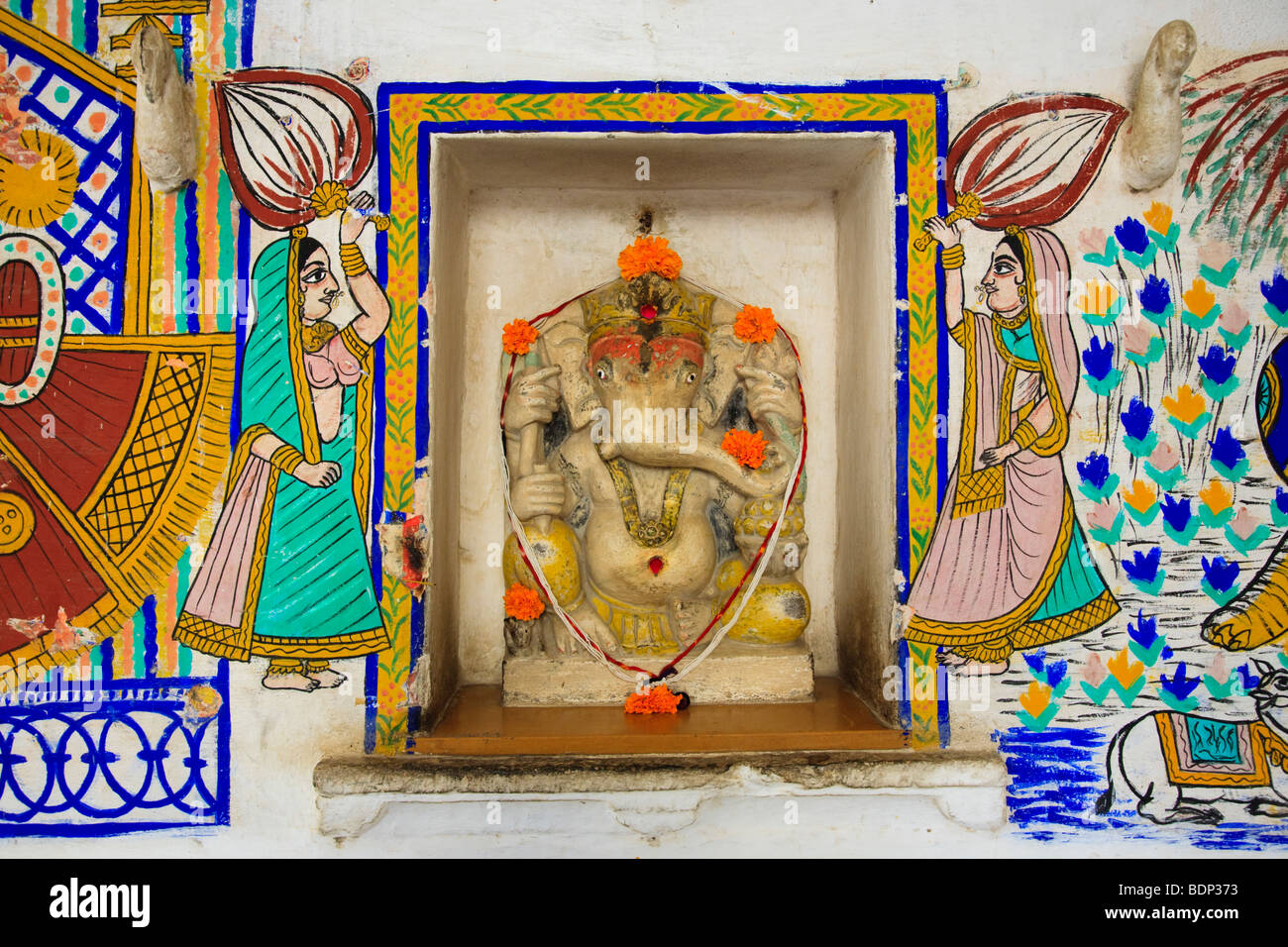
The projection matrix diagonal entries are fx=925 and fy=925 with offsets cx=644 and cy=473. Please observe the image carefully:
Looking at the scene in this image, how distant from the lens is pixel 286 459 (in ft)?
9.89

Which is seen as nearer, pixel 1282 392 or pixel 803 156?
pixel 1282 392

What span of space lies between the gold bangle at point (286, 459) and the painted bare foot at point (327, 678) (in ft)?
2.17

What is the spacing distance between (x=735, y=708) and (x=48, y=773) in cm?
229

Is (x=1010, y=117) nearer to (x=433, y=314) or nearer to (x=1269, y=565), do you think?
(x=1269, y=565)

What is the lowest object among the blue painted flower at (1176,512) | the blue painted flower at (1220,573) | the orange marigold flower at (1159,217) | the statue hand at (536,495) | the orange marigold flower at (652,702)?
the orange marigold flower at (652,702)

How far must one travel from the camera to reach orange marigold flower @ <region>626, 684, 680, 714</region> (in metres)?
3.23

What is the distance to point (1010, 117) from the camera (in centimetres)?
309

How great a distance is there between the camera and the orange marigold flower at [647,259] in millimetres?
3289

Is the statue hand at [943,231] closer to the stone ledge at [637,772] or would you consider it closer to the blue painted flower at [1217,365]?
the blue painted flower at [1217,365]

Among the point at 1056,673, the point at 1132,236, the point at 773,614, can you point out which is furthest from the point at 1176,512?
the point at 773,614

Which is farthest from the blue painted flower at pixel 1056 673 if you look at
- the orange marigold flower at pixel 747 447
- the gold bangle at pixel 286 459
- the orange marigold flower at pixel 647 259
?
the gold bangle at pixel 286 459

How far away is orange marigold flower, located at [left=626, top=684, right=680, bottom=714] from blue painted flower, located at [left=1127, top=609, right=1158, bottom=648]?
1.56 m

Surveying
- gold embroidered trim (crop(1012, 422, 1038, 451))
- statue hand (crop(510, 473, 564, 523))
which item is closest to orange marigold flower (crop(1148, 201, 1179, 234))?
gold embroidered trim (crop(1012, 422, 1038, 451))

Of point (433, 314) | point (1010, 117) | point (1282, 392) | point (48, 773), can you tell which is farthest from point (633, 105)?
point (48, 773)
